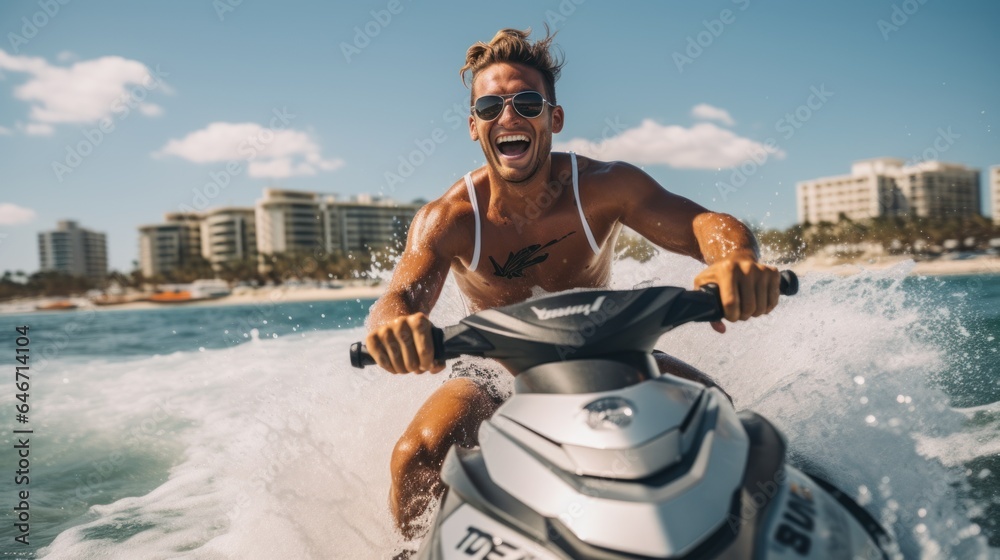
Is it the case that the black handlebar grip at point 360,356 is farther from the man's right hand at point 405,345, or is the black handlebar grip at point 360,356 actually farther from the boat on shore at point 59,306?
the boat on shore at point 59,306

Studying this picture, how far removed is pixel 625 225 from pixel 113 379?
813 centimetres

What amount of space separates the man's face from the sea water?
1.36 metres

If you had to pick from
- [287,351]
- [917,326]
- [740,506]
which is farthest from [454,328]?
[287,351]

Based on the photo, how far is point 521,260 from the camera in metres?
3.08

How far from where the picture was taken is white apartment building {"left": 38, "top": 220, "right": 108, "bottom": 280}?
234 ft

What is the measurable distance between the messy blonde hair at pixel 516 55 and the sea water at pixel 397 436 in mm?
1618

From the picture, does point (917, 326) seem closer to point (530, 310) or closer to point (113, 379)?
point (530, 310)

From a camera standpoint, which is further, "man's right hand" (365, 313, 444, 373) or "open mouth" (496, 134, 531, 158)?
"open mouth" (496, 134, 531, 158)

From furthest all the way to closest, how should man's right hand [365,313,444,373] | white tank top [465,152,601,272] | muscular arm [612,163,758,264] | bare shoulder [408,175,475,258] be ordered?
white tank top [465,152,601,272] → bare shoulder [408,175,475,258] → muscular arm [612,163,758,264] → man's right hand [365,313,444,373]

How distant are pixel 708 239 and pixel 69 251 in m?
84.5

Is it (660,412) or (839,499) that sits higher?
(660,412)

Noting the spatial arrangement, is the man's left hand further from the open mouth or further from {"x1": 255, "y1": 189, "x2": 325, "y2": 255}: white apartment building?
{"x1": 255, "y1": 189, "x2": 325, "y2": 255}: white apartment building

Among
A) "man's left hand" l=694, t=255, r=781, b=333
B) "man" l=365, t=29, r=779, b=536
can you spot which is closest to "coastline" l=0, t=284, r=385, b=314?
"man" l=365, t=29, r=779, b=536

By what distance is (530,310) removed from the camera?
54.5 inches
